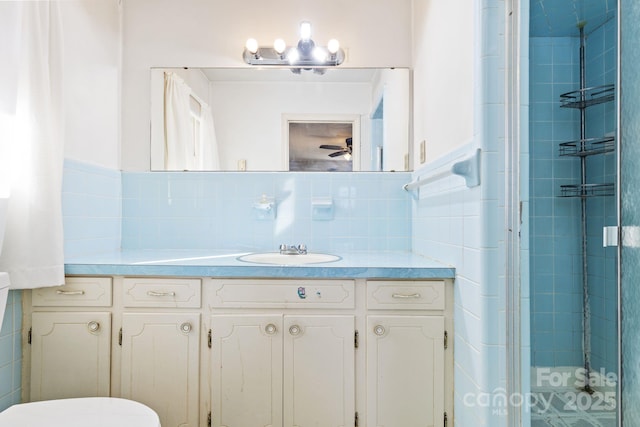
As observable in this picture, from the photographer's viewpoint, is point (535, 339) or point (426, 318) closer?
point (535, 339)

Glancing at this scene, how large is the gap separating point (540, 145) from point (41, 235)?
1.80 m

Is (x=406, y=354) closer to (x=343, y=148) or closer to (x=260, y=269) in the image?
(x=260, y=269)

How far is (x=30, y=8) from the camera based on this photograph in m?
1.42

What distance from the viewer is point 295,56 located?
213cm

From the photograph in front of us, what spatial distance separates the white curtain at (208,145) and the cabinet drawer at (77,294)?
2.79 feet

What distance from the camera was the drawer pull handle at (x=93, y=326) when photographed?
1528 mm

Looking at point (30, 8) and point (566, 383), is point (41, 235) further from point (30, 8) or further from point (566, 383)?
point (566, 383)

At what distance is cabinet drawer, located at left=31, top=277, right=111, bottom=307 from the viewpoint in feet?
5.07

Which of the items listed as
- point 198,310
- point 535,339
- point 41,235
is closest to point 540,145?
point 535,339

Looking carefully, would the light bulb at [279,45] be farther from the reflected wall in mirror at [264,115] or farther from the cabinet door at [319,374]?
the cabinet door at [319,374]

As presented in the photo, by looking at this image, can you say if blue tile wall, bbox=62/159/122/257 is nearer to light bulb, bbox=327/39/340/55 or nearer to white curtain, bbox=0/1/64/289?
white curtain, bbox=0/1/64/289

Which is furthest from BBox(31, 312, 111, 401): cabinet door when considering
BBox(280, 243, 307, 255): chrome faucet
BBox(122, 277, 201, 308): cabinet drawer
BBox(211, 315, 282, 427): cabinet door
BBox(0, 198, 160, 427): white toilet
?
BBox(280, 243, 307, 255): chrome faucet

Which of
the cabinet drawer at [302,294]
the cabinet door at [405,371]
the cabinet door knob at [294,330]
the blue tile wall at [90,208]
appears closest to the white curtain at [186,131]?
the blue tile wall at [90,208]

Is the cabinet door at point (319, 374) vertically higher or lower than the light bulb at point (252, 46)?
lower
